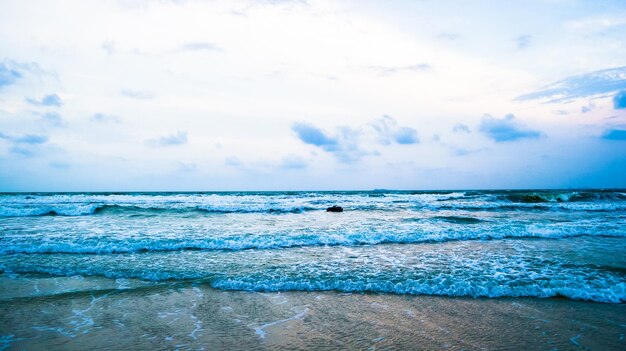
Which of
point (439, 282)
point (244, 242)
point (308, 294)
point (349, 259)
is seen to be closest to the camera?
point (308, 294)

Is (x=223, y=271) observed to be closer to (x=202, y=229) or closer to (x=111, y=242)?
(x=111, y=242)

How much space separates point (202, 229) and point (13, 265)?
7.34 meters

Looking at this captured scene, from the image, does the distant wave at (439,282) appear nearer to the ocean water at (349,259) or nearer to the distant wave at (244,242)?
the ocean water at (349,259)

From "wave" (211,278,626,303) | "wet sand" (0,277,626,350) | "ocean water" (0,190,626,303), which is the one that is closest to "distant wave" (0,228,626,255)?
"ocean water" (0,190,626,303)

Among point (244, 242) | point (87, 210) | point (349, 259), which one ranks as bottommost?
point (349, 259)

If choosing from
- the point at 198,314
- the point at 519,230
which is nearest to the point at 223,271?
the point at 198,314

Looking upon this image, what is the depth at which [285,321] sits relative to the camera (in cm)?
549

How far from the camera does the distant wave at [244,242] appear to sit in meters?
11.0

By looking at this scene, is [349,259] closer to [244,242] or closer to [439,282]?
[439,282]

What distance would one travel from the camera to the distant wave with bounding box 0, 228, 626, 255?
434 inches

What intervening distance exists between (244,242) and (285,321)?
275 inches

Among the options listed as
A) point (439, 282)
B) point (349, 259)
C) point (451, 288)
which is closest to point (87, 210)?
point (349, 259)

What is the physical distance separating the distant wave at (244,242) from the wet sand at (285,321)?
163 inches

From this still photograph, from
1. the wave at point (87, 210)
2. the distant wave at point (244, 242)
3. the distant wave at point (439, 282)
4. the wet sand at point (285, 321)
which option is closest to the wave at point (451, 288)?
the distant wave at point (439, 282)
